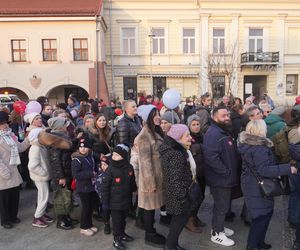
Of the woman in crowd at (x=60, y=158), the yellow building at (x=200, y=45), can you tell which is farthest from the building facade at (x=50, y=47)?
the woman in crowd at (x=60, y=158)

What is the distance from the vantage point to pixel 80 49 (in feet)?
76.7

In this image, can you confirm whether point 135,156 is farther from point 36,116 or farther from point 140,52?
point 140,52

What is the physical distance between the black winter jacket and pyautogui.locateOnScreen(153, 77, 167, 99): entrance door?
24.2 m

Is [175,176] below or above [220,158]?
below

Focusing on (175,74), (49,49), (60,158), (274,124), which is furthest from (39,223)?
(175,74)

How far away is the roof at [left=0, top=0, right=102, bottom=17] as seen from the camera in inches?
881

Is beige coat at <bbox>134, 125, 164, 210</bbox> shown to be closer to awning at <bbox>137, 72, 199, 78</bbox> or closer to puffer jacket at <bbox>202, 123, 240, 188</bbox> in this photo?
puffer jacket at <bbox>202, 123, 240, 188</bbox>

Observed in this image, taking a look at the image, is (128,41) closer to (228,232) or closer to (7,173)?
(7,173)

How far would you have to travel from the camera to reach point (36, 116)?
18.0 ft

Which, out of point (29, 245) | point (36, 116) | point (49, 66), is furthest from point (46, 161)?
point (49, 66)

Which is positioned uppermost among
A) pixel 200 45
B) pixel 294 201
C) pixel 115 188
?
pixel 200 45

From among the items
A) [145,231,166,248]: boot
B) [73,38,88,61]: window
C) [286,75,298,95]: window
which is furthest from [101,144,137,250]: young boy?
[286,75,298,95]: window

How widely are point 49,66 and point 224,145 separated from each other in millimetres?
21245

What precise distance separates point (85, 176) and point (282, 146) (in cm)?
311
